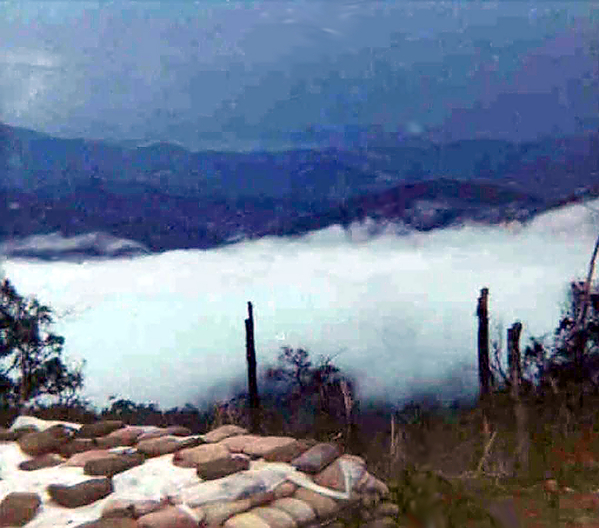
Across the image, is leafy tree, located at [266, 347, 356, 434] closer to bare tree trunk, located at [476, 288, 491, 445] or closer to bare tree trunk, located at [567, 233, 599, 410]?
bare tree trunk, located at [476, 288, 491, 445]

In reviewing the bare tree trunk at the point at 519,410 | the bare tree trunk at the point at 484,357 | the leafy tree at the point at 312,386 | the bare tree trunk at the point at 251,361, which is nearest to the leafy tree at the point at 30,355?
the bare tree trunk at the point at 251,361

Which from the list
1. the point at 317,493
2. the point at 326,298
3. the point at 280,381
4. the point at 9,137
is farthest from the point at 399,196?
the point at 9,137

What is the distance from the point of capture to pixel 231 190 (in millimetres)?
5199

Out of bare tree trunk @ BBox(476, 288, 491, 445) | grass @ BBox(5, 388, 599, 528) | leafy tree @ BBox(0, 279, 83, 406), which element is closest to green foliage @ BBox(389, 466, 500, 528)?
grass @ BBox(5, 388, 599, 528)

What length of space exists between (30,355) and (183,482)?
96 centimetres

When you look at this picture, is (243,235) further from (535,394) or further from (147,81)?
(535,394)

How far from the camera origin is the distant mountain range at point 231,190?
5117 millimetres

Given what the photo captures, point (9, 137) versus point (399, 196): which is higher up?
point (9, 137)

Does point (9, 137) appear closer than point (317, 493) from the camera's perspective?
No

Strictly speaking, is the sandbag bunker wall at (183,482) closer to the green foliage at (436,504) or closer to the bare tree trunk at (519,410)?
the green foliage at (436,504)

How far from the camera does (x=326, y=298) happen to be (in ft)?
16.7

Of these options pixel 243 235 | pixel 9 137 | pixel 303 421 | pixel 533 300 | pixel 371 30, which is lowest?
pixel 303 421

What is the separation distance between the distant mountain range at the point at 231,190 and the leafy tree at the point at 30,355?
251 millimetres

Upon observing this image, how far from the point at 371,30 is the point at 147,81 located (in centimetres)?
104
